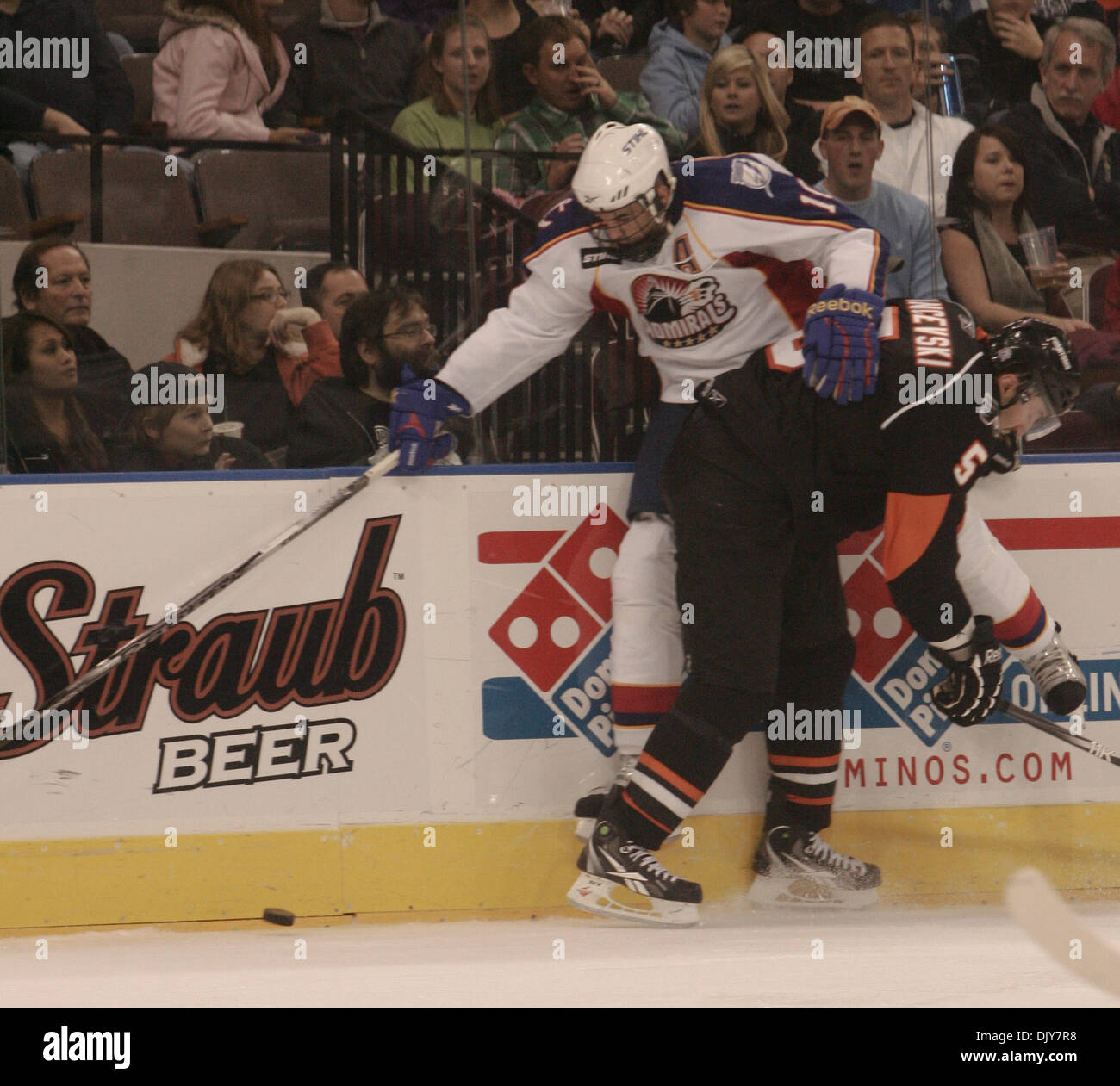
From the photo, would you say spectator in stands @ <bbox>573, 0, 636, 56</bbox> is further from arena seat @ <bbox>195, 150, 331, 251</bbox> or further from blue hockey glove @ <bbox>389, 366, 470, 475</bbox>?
blue hockey glove @ <bbox>389, 366, 470, 475</bbox>

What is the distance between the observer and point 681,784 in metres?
3.07

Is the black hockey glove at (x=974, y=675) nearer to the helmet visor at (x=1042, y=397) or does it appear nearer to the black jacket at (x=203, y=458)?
the helmet visor at (x=1042, y=397)

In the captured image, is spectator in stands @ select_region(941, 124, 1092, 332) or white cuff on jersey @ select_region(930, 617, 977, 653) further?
spectator in stands @ select_region(941, 124, 1092, 332)

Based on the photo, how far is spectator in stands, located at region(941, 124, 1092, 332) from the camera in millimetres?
Result: 3527

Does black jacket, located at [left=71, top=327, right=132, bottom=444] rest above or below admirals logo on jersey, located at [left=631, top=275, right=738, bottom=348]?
below

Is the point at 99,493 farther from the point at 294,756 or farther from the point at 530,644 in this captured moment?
the point at 530,644

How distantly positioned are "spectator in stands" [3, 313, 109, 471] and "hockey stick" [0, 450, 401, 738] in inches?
16.4

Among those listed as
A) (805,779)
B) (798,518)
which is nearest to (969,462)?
(798,518)

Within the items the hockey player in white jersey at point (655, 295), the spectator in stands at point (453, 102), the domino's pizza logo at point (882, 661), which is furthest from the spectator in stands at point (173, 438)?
the domino's pizza logo at point (882, 661)

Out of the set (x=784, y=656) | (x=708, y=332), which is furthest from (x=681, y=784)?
(x=708, y=332)

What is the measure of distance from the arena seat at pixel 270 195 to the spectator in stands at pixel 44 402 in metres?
0.48

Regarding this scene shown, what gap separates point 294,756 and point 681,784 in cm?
95

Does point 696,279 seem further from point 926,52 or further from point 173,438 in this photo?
point 173,438

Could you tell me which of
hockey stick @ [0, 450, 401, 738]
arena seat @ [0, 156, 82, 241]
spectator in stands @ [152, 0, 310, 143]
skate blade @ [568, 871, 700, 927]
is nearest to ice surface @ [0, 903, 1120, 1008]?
skate blade @ [568, 871, 700, 927]
